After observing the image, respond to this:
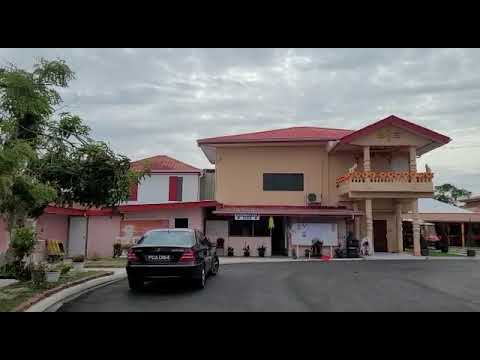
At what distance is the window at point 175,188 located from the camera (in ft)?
86.1

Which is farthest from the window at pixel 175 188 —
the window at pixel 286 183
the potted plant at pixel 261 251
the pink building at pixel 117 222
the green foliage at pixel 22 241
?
the green foliage at pixel 22 241

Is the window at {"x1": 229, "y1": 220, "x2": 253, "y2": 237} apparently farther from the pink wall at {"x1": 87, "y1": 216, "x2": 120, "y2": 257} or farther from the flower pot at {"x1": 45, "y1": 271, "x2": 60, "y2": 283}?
the flower pot at {"x1": 45, "y1": 271, "x2": 60, "y2": 283}

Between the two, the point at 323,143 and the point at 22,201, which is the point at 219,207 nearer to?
the point at 323,143

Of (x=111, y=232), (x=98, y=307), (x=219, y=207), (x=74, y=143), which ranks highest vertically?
(x=74, y=143)

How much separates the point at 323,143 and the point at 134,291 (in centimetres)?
1770

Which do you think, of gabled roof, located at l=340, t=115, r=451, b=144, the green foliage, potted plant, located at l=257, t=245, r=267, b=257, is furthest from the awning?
the green foliage

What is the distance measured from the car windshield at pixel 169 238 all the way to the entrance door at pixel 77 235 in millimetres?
12443

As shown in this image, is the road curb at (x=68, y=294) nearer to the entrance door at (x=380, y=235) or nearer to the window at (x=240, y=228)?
the window at (x=240, y=228)

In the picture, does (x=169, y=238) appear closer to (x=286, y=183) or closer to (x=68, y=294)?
(x=68, y=294)

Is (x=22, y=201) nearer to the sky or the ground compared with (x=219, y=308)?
nearer to the sky

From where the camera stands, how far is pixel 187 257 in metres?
9.29
